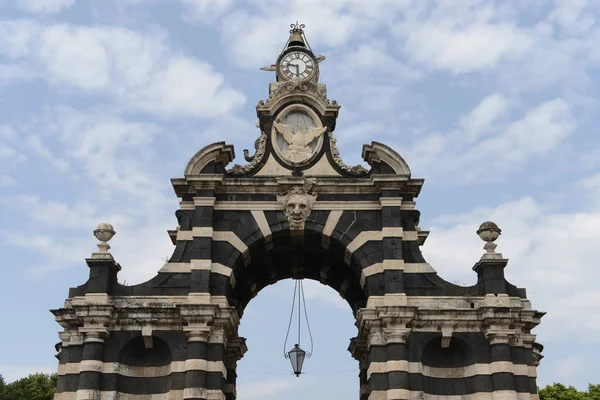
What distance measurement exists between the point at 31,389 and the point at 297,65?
94.4ft

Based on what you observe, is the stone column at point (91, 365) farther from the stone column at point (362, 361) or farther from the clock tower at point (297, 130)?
the stone column at point (362, 361)

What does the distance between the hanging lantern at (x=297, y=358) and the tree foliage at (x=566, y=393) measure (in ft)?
72.9

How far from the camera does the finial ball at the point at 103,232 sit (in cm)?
2231

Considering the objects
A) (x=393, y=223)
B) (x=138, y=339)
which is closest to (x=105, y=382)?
(x=138, y=339)

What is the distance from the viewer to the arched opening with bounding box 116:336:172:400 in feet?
70.0

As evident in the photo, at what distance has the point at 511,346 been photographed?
21.2 metres

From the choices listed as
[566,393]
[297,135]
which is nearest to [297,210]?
[297,135]

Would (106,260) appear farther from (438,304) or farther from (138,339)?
(438,304)

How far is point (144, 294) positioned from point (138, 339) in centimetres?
126

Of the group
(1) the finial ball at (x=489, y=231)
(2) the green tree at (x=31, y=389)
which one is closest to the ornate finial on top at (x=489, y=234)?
(1) the finial ball at (x=489, y=231)

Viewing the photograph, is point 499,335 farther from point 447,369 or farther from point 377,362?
point 377,362

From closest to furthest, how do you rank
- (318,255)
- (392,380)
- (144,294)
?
(392,380)
(144,294)
(318,255)

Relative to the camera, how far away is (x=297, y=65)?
25016mm

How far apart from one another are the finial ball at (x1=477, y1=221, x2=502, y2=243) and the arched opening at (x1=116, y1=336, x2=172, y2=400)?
9.44 m
